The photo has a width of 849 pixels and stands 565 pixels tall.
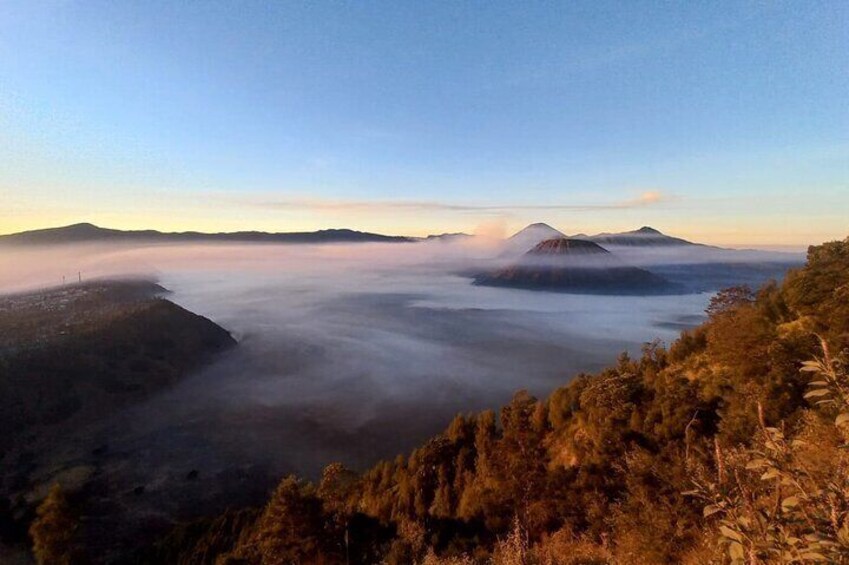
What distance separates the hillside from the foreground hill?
160ft

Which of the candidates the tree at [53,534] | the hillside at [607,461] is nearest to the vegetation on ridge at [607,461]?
the hillside at [607,461]

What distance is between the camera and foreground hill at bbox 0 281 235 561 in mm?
67438

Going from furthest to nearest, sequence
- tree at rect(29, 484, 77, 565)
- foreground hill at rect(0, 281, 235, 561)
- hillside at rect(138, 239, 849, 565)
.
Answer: foreground hill at rect(0, 281, 235, 561) < tree at rect(29, 484, 77, 565) < hillside at rect(138, 239, 849, 565)

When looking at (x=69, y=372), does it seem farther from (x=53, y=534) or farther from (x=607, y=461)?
(x=607, y=461)

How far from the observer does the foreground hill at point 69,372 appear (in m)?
67.4

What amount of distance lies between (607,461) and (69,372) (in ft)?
373

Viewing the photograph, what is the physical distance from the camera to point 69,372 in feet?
316

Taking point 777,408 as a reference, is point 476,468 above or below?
below

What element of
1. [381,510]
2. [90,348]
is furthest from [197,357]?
[381,510]

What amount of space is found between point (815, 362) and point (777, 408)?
21270 millimetres

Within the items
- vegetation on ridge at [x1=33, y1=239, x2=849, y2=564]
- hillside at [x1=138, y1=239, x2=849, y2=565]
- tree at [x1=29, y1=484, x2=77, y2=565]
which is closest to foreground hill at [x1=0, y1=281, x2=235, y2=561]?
tree at [x1=29, y1=484, x2=77, y2=565]

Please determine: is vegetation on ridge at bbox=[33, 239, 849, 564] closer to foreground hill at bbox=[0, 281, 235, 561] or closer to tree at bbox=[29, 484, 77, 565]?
tree at bbox=[29, 484, 77, 565]

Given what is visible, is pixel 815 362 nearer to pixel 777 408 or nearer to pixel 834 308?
pixel 777 408

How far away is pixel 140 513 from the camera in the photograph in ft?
189
